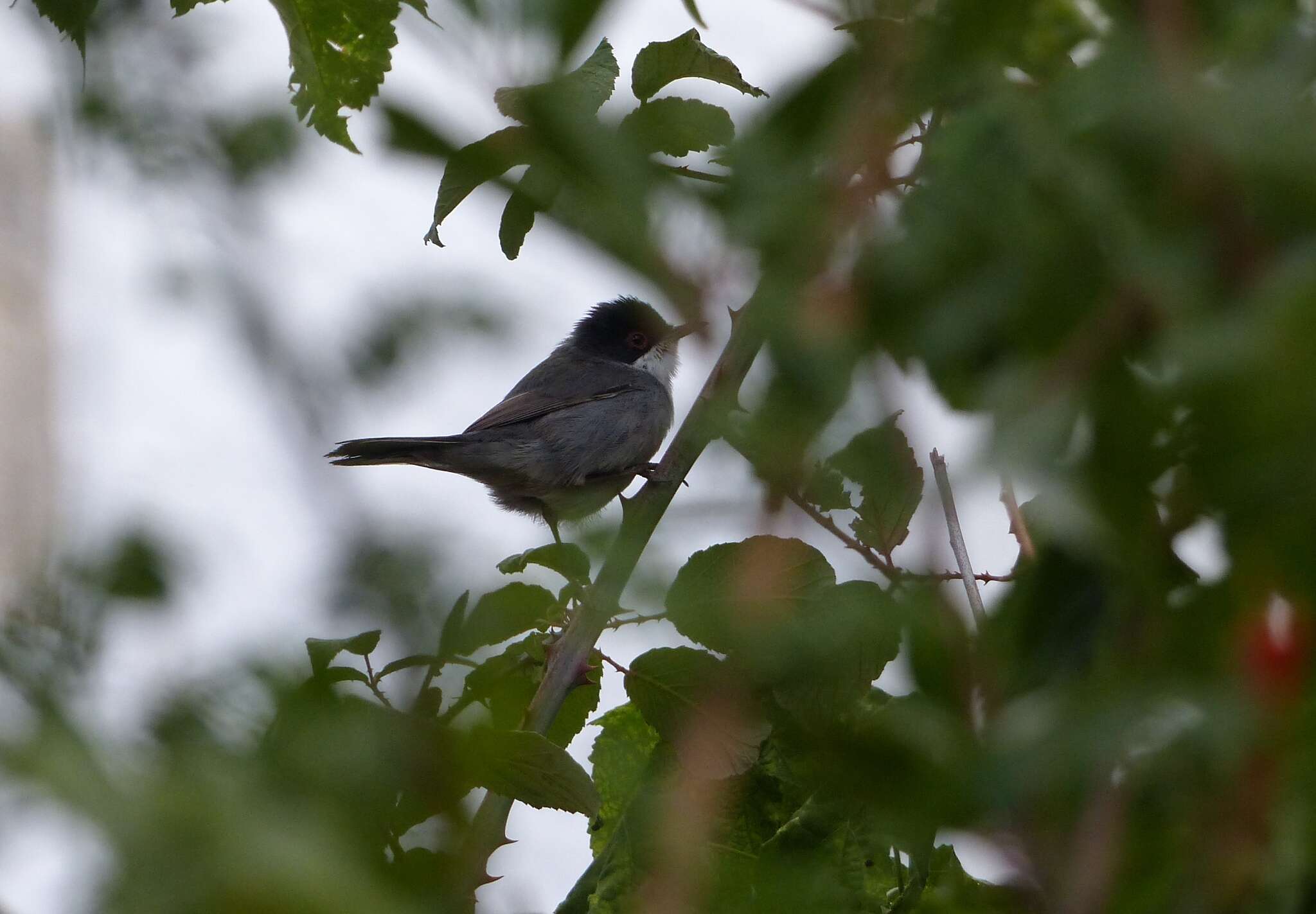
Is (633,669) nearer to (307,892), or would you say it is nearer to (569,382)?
(307,892)

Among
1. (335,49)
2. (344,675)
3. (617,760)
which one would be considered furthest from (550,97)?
(617,760)

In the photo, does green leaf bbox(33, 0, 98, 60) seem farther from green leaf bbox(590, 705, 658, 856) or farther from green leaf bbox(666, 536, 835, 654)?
green leaf bbox(590, 705, 658, 856)

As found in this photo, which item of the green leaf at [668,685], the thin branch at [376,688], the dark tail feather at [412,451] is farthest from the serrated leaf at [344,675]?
the dark tail feather at [412,451]

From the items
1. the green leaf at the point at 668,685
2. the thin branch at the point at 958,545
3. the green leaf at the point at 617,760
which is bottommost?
the green leaf at the point at 617,760

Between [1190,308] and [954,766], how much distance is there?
1.11ft

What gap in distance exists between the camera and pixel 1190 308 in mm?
811

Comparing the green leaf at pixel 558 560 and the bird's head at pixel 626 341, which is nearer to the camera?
the green leaf at pixel 558 560

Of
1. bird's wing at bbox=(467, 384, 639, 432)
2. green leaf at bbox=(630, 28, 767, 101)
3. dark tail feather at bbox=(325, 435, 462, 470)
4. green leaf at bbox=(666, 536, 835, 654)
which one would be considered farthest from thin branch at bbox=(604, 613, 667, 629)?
bird's wing at bbox=(467, 384, 639, 432)

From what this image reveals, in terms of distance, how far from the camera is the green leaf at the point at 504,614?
1.09 meters

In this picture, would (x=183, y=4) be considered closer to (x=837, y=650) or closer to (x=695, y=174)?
(x=695, y=174)

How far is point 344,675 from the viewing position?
105cm

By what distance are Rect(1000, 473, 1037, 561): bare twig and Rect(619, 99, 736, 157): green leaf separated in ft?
1.60

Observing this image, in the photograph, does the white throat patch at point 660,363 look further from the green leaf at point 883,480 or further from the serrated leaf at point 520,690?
the green leaf at point 883,480

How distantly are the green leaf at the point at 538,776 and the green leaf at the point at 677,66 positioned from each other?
0.87 m
